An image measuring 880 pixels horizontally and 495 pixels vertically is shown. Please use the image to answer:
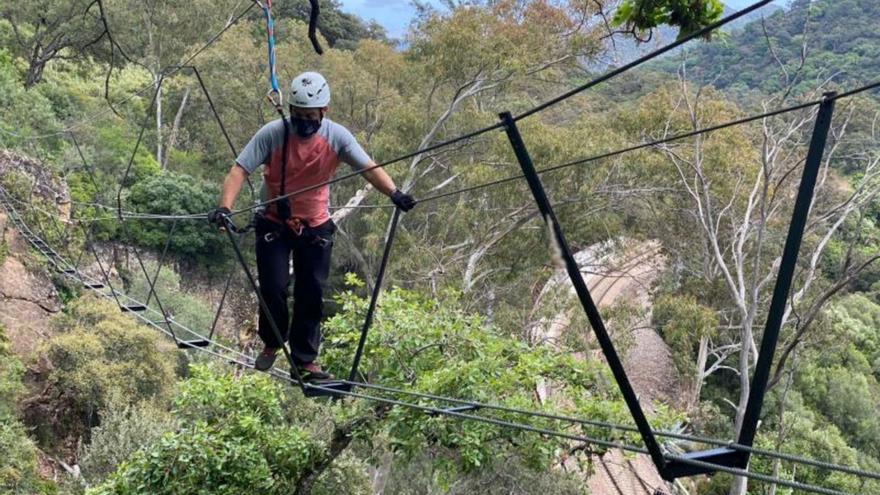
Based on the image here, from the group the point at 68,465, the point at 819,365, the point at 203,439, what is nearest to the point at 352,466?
the point at 203,439

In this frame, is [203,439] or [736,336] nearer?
[203,439]

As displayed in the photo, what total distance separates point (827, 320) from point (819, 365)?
6576mm

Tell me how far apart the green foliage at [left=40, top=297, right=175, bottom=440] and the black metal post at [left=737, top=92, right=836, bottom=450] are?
396 inches

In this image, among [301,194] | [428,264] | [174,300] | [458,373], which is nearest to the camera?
[301,194]

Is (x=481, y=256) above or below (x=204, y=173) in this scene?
below

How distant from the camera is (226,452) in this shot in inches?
225

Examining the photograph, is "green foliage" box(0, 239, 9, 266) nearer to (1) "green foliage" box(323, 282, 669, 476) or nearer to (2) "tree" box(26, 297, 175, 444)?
(2) "tree" box(26, 297, 175, 444)

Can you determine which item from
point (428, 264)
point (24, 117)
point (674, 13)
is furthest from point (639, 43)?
point (24, 117)

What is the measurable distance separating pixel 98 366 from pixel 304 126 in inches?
342

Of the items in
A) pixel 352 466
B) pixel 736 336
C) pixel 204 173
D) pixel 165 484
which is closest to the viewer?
pixel 165 484

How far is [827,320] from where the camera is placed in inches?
428

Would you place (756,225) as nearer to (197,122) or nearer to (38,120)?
(38,120)

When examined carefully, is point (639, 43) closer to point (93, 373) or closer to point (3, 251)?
point (93, 373)

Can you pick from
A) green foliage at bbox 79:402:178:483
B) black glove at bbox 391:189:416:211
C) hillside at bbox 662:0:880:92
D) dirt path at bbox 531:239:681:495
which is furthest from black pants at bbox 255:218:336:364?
hillside at bbox 662:0:880:92
